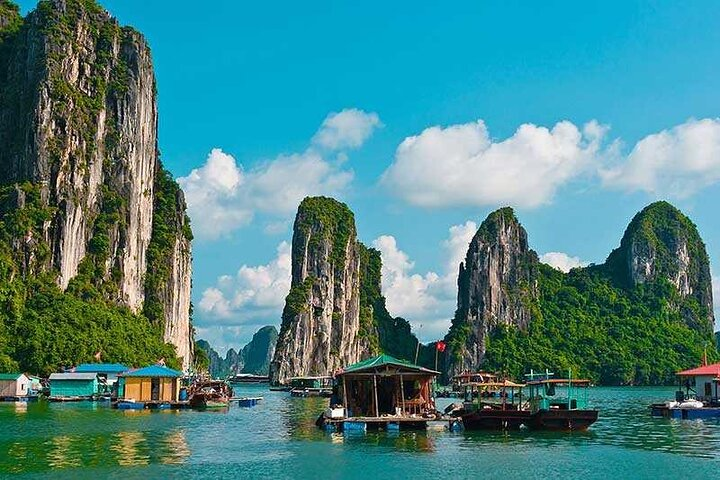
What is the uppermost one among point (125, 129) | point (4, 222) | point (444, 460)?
point (125, 129)

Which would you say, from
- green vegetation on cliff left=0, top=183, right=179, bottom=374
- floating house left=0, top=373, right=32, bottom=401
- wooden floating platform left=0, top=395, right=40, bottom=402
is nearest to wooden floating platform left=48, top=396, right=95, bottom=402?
wooden floating platform left=0, top=395, right=40, bottom=402

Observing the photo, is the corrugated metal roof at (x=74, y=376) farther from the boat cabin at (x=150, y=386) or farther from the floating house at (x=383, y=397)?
the floating house at (x=383, y=397)

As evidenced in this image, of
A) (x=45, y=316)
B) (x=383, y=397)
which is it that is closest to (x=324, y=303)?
(x=45, y=316)

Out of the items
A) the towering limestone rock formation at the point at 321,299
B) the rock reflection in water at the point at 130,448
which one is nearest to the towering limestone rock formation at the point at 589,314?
the towering limestone rock formation at the point at 321,299

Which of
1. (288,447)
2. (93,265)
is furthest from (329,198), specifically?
(288,447)

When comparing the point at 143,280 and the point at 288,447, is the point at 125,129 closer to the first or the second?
the point at 143,280

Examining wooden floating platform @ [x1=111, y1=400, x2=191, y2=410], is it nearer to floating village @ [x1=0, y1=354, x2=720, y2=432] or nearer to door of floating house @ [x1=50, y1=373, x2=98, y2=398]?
floating village @ [x1=0, y1=354, x2=720, y2=432]

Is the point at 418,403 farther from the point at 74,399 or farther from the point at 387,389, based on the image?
the point at 74,399
